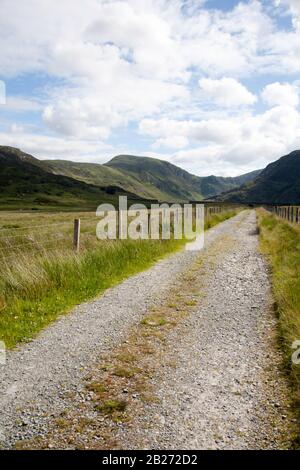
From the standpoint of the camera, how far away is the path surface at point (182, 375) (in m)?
4.50

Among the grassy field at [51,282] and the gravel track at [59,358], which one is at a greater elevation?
the grassy field at [51,282]

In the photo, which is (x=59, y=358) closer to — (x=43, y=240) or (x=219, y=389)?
(x=219, y=389)

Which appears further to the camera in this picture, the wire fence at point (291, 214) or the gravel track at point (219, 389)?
the wire fence at point (291, 214)

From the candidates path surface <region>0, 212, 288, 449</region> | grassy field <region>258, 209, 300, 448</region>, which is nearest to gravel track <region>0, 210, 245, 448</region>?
path surface <region>0, 212, 288, 449</region>

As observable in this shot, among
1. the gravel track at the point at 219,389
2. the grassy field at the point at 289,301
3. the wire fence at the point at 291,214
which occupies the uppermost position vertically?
the wire fence at the point at 291,214

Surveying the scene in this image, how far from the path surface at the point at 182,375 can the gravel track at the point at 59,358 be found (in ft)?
0.05

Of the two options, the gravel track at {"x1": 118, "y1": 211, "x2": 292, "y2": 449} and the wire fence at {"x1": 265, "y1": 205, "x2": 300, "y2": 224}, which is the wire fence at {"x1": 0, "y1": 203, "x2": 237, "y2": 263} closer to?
the gravel track at {"x1": 118, "y1": 211, "x2": 292, "y2": 449}

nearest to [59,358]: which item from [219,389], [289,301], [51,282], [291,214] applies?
[219,389]

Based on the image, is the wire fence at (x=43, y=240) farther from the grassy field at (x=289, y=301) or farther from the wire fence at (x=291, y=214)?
the wire fence at (x=291, y=214)

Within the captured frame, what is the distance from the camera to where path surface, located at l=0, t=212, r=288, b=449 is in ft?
14.8

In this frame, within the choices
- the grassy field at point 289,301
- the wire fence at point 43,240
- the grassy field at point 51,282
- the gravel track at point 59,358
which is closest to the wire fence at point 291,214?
the grassy field at point 289,301
